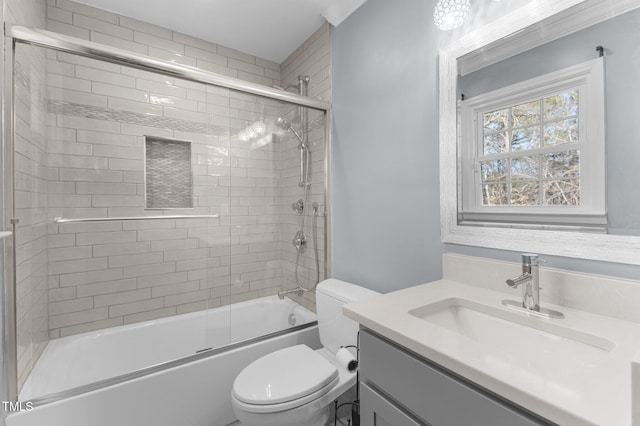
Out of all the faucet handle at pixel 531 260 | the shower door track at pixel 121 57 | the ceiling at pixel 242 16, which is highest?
the ceiling at pixel 242 16

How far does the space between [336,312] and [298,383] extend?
0.45 m

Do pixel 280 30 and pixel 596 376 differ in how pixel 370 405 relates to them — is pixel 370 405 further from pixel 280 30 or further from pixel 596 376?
pixel 280 30

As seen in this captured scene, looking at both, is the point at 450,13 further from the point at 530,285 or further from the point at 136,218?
the point at 136,218

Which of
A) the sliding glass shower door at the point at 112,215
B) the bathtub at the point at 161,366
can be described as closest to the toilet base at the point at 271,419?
the bathtub at the point at 161,366

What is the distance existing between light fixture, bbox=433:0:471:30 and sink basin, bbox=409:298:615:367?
3.89 ft

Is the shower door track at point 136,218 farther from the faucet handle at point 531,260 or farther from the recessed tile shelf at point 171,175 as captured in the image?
the faucet handle at point 531,260

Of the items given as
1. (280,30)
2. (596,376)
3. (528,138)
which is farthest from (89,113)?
(596,376)

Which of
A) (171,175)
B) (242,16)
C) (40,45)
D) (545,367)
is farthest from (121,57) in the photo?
(545,367)

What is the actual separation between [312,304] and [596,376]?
5.60 feet

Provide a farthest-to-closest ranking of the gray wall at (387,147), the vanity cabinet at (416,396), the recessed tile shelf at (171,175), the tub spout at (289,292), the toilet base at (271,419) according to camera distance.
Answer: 1. the tub spout at (289,292)
2. the recessed tile shelf at (171,175)
3. the gray wall at (387,147)
4. the toilet base at (271,419)
5. the vanity cabinet at (416,396)

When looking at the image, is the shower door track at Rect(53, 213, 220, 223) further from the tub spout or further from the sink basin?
the sink basin

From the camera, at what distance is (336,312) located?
5.22ft

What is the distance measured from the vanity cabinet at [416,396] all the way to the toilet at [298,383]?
1.32ft

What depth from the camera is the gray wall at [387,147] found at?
1.35 metres
